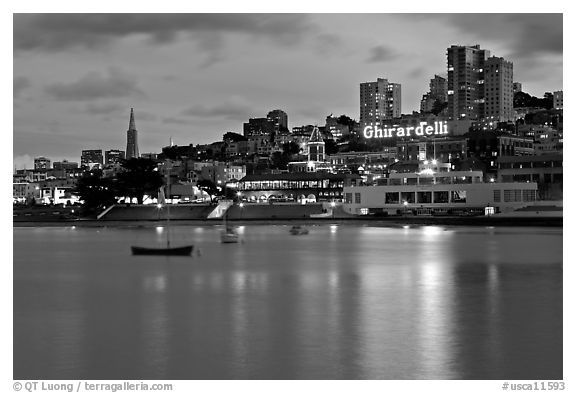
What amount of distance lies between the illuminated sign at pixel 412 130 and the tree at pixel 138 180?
26196 mm

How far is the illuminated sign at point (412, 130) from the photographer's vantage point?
80.2 meters

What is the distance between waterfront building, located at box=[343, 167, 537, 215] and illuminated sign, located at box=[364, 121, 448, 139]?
4242 millimetres

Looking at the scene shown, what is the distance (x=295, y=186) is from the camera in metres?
99.4

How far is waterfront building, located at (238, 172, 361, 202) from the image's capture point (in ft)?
317

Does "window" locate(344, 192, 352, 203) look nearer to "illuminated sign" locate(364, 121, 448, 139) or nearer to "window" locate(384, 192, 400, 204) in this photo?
"window" locate(384, 192, 400, 204)

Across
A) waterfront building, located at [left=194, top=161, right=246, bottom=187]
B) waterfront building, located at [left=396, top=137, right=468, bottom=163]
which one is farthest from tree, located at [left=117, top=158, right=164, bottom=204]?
waterfront building, located at [left=194, top=161, right=246, bottom=187]

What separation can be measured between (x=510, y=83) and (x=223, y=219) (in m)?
117

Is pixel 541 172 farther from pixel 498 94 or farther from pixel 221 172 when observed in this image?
pixel 498 94

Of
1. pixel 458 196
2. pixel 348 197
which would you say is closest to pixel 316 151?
pixel 348 197

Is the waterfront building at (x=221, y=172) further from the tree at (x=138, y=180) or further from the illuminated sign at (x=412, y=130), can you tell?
the illuminated sign at (x=412, y=130)
